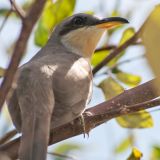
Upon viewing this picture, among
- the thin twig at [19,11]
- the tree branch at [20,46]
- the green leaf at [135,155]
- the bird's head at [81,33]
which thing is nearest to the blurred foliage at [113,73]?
the bird's head at [81,33]

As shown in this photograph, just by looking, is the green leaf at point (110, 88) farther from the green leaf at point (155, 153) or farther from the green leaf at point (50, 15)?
the green leaf at point (50, 15)

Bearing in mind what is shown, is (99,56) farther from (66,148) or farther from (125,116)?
(66,148)

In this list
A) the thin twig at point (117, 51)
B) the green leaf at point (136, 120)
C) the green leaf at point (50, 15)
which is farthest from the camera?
the green leaf at point (50, 15)

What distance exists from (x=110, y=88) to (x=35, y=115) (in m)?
1.03

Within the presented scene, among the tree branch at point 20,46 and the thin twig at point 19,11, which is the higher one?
the tree branch at point 20,46

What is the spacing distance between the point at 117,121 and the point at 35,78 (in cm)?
84

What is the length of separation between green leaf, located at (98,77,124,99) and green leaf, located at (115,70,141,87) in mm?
165

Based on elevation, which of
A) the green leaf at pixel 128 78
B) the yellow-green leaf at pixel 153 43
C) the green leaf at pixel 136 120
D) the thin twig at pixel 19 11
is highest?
the thin twig at pixel 19 11

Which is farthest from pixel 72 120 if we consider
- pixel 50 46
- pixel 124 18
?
pixel 50 46

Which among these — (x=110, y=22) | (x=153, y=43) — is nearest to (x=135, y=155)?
(x=110, y=22)

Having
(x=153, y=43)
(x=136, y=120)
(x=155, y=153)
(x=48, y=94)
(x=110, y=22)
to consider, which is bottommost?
(x=155, y=153)

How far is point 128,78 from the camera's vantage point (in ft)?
13.2

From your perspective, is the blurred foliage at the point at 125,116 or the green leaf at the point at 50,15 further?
the green leaf at the point at 50,15

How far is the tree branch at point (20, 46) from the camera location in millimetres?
1214
